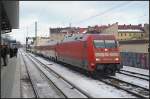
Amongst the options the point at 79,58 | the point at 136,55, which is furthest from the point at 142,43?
the point at 79,58

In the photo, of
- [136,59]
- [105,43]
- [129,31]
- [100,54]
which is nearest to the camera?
[100,54]

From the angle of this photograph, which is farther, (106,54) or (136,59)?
(136,59)

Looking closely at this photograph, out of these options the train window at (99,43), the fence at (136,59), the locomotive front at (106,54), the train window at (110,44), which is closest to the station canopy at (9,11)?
the train window at (99,43)

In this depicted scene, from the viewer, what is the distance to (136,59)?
36969 mm

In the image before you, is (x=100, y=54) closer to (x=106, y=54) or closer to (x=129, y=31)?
(x=106, y=54)

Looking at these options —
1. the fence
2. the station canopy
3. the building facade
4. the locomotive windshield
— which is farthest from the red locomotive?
the building facade

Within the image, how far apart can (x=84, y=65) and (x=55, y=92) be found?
8.11m

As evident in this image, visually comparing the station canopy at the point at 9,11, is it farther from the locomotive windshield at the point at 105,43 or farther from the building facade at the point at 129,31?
the building facade at the point at 129,31

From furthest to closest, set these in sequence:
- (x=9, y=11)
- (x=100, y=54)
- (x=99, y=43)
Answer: (x=9, y=11)
(x=99, y=43)
(x=100, y=54)

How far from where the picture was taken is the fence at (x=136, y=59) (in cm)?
3453

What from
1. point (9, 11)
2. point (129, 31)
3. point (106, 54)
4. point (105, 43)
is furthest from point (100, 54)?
point (129, 31)

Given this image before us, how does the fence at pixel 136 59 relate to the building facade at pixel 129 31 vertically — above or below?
below

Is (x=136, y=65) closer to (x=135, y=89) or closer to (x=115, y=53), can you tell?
(x=115, y=53)

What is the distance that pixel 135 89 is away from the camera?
1756 cm
